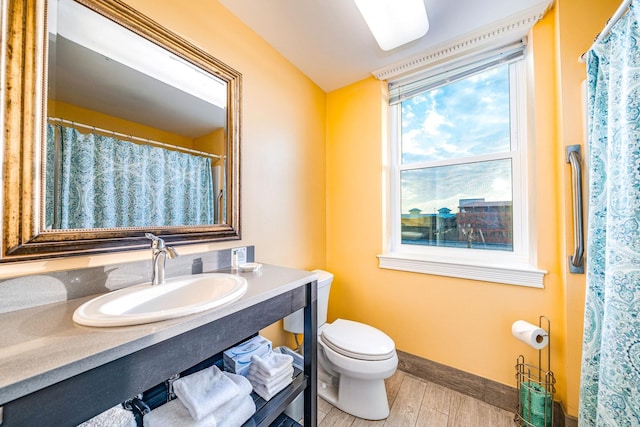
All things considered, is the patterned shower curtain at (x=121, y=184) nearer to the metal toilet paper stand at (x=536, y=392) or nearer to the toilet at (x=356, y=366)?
the toilet at (x=356, y=366)

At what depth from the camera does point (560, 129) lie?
121cm

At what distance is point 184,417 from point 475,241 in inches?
70.2

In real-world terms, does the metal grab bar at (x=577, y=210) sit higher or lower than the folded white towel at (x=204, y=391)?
higher

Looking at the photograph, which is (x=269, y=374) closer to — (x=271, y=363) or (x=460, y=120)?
(x=271, y=363)

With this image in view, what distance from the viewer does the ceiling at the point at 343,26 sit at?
4.14 feet

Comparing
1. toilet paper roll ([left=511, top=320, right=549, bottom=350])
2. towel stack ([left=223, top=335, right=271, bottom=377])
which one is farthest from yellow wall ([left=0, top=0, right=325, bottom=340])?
toilet paper roll ([left=511, top=320, right=549, bottom=350])

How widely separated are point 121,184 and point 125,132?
220mm

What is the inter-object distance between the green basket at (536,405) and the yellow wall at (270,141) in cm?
141

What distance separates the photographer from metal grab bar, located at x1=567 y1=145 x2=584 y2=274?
1104 mm

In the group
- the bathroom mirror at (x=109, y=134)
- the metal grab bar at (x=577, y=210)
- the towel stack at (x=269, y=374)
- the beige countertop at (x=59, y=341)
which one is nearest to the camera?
the beige countertop at (x=59, y=341)

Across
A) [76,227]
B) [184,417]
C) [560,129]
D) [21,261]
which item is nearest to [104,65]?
[76,227]

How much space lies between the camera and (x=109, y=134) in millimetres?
928

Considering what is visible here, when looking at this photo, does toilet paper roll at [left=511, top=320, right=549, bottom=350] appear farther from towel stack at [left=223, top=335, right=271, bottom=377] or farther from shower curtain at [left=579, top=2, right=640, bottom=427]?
towel stack at [left=223, top=335, right=271, bottom=377]

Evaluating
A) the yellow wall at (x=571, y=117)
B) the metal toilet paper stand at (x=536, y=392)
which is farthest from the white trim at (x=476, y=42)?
the metal toilet paper stand at (x=536, y=392)
